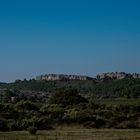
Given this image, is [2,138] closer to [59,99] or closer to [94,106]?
[94,106]

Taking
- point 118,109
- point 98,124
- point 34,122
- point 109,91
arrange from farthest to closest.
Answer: point 109,91
point 118,109
point 98,124
point 34,122

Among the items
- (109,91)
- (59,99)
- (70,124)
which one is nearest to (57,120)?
(70,124)

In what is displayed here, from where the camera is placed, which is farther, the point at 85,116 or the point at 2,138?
the point at 85,116

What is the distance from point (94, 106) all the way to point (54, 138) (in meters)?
50.7

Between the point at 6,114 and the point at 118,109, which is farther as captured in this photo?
the point at 118,109

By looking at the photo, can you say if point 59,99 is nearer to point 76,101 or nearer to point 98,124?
point 76,101

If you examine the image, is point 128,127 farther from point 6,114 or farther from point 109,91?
point 109,91

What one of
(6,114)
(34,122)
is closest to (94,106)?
(6,114)

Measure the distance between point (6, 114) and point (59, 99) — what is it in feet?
127

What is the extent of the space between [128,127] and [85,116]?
22.0 ft

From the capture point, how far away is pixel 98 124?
56.9 m

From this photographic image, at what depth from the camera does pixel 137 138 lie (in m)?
39.5

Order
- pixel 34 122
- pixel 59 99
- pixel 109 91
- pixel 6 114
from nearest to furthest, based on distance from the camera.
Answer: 1. pixel 34 122
2. pixel 6 114
3. pixel 59 99
4. pixel 109 91

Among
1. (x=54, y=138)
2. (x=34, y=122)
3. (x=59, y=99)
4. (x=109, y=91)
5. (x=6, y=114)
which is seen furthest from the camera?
(x=109, y=91)
